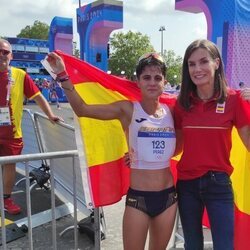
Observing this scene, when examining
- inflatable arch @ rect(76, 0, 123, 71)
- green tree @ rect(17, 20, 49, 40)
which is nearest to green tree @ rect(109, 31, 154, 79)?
green tree @ rect(17, 20, 49, 40)

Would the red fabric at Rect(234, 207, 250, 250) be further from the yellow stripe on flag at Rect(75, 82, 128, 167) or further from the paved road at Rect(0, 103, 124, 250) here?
the paved road at Rect(0, 103, 124, 250)

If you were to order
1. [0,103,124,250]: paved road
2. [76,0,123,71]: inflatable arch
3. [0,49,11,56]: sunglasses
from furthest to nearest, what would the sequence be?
1. [76,0,123,71]: inflatable arch
2. [0,49,11,56]: sunglasses
3. [0,103,124,250]: paved road

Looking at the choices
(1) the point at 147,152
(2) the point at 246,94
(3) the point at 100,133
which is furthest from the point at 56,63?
(2) the point at 246,94

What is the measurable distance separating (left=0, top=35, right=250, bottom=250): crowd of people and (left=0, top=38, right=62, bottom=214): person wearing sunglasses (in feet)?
5.83

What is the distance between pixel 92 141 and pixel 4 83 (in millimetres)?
1681

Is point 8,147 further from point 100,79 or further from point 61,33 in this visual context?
point 61,33

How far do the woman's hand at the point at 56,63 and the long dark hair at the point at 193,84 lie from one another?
85 cm

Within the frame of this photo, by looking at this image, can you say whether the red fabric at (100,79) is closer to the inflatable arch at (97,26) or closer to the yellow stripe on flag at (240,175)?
the yellow stripe on flag at (240,175)

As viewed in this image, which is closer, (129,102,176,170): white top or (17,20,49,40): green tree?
(129,102,176,170): white top

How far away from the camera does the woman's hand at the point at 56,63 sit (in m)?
2.58

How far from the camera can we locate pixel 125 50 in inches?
2603

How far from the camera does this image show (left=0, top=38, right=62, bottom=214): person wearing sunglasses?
4.20 meters

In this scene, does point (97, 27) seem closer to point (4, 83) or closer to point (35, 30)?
point (4, 83)

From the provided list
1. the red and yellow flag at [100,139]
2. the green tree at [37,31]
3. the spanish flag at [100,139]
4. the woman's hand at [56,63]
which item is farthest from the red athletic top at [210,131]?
A: the green tree at [37,31]
